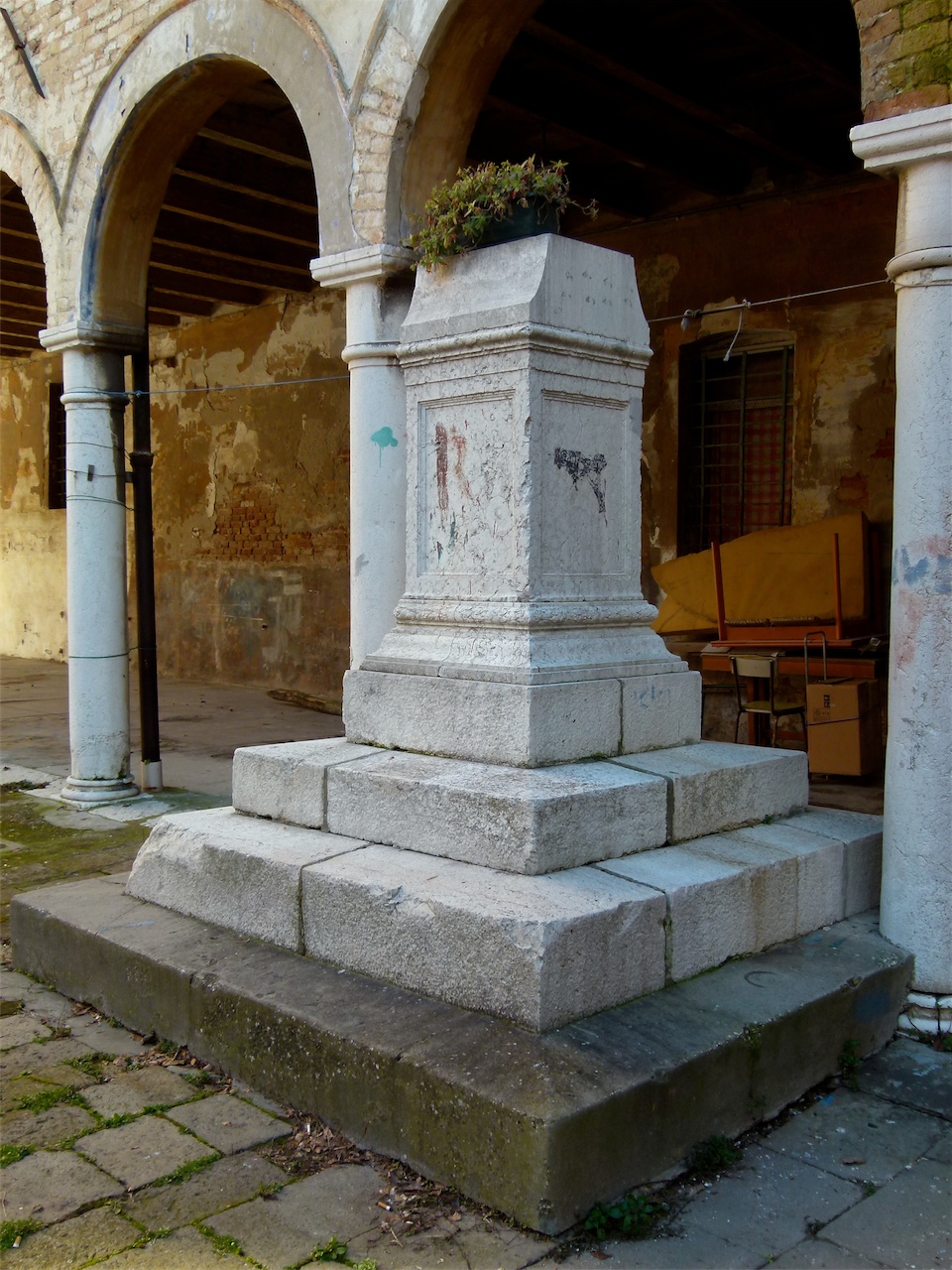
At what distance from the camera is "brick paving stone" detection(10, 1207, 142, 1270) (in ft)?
7.69

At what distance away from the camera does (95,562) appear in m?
6.67

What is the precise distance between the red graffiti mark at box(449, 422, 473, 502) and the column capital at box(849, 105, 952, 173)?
4.67 feet

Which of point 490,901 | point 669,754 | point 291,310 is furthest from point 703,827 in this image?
point 291,310

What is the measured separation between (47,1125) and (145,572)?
429 centimetres

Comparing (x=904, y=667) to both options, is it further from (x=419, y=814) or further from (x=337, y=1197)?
(x=337, y=1197)

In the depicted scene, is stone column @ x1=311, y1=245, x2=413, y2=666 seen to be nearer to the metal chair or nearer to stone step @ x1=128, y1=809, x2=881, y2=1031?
stone step @ x1=128, y1=809, x2=881, y2=1031

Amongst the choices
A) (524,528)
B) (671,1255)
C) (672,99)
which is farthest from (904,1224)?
(672,99)

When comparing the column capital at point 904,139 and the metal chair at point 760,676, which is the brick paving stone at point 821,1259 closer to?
the column capital at point 904,139

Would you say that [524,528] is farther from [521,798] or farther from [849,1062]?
[849,1062]

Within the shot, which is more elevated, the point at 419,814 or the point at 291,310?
the point at 291,310

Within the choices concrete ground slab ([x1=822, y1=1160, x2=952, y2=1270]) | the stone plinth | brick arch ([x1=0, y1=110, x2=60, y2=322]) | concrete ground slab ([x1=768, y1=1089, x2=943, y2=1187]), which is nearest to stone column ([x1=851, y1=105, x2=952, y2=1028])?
concrete ground slab ([x1=768, y1=1089, x2=943, y2=1187])

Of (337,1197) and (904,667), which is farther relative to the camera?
(904,667)

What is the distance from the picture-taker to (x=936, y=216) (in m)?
3.34

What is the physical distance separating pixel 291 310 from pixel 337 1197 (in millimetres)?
9825
